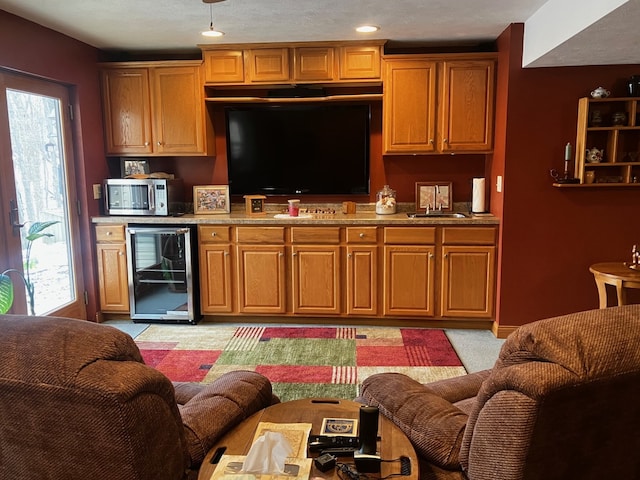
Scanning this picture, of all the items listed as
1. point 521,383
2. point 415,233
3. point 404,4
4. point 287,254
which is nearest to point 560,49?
point 404,4

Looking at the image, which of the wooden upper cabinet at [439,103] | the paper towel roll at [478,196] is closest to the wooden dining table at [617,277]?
the paper towel roll at [478,196]

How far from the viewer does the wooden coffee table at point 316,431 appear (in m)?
1.44

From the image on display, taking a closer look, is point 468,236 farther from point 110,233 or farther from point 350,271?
point 110,233

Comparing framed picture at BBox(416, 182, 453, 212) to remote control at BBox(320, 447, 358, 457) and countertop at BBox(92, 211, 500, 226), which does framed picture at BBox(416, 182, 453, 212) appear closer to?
countertop at BBox(92, 211, 500, 226)

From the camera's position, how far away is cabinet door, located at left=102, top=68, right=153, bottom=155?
465 cm

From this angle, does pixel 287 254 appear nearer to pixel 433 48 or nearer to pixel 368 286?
pixel 368 286

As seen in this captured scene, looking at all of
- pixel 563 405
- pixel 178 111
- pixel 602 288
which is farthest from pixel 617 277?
pixel 178 111

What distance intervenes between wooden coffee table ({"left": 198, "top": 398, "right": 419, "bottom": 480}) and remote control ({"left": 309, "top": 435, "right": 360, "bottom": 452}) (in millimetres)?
31

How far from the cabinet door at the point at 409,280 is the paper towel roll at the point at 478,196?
632 millimetres

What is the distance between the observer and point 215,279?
15.0 feet

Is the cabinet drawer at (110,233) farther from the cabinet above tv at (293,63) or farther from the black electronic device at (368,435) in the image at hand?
the black electronic device at (368,435)

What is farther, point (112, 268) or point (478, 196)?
point (112, 268)

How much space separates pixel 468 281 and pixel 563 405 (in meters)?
3.21

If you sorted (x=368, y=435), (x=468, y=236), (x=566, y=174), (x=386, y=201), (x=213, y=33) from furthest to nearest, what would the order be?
1. (x=386, y=201)
2. (x=468, y=236)
3. (x=566, y=174)
4. (x=213, y=33)
5. (x=368, y=435)
